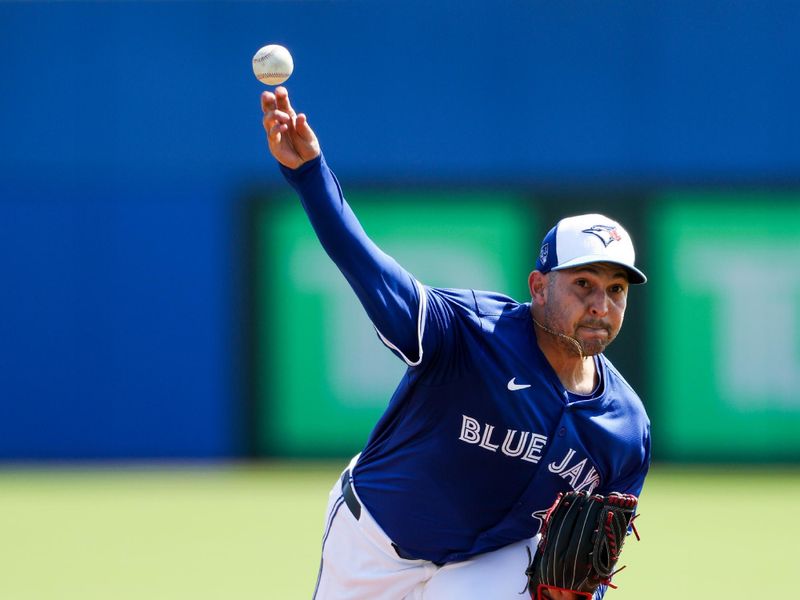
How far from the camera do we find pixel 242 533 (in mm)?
9328

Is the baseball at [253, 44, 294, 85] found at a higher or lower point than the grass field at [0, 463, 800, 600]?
higher

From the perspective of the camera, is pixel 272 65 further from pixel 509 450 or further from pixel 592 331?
pixel 509 450

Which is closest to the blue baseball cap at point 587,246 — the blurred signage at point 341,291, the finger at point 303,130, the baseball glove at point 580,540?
the baseball glove at point 580,540

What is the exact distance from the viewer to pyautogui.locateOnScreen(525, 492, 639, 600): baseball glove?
444cm

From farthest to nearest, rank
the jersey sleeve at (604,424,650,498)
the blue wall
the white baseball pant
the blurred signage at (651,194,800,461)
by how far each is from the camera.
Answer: the blue wall < the blurred signage at (651,194,800,461) < the jersey sleeve at (604,424,650,498) < the white baseball pant

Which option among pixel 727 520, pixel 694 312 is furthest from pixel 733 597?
pixel 694 312

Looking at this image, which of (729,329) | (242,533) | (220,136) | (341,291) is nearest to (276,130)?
(242,533)

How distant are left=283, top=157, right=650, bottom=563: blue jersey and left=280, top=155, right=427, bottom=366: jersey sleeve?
0.12 metres

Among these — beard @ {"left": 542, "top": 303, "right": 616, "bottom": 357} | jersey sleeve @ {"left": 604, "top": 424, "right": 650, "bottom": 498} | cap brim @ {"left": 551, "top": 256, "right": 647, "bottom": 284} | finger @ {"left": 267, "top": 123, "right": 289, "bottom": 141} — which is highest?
finger @ {"left": 267, "top": 123, "right": 289, "bottom": 141}

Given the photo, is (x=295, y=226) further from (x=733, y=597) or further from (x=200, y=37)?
(x=733, y=597)

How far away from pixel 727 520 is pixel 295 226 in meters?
4.90

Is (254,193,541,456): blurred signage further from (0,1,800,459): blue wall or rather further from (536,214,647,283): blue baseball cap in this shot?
(536,214,647,283): blue baseball cap

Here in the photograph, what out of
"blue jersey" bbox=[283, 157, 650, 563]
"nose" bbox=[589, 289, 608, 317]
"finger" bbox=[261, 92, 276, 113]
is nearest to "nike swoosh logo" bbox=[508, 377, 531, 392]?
"blue jersey" bbox=[283, 157, 650, 563]

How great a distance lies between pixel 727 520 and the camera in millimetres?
9820
